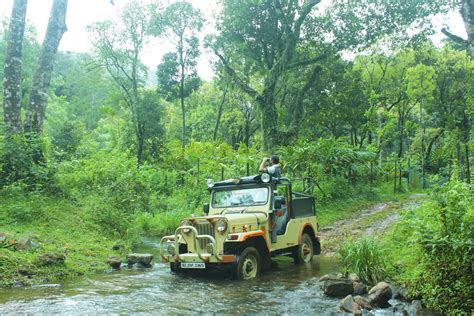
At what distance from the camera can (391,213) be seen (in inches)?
739

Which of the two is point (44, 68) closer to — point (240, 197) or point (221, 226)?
point (240, 197)

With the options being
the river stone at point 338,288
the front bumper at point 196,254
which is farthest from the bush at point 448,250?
the front bumper at point 196,254

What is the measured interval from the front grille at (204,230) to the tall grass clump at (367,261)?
2823 millimetres

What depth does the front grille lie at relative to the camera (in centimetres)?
877

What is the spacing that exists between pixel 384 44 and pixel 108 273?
27.3 metres

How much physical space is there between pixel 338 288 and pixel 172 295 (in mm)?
2928

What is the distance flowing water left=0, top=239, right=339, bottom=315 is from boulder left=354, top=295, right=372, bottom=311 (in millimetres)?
378

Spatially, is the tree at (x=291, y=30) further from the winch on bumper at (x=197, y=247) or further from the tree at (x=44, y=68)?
the winch on bumper at (x=197, y=247)

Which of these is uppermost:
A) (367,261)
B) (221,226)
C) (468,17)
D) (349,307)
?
(468,17)

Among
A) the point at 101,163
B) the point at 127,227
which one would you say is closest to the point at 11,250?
the point at 127,227

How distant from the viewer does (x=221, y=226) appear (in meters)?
8.55

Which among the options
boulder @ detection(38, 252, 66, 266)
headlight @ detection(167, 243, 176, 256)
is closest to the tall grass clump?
headlight @ detection(167, 243, 176, 256)

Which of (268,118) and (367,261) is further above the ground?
(268,118)

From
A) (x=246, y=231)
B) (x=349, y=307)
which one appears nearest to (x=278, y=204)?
(x=246, y=231)
